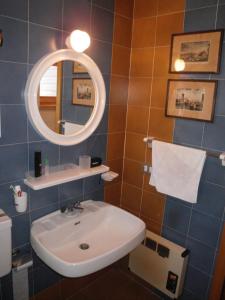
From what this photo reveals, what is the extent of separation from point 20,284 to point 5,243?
0.40m

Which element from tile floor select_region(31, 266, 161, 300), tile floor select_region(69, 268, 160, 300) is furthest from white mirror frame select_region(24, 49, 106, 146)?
tile floor select_region(69, 268, 160, 300)

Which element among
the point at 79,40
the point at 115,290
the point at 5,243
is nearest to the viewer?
the point at 5,243

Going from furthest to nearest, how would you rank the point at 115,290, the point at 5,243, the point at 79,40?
the point at 115,290, the point at 79,40, the point at 5,243

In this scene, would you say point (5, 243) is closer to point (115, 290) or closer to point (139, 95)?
point (115, 290)

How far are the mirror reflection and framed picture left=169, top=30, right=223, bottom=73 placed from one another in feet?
2.04

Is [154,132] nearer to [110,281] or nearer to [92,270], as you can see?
[92,270]

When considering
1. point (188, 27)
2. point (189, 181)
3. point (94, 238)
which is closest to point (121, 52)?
point (188, 27)

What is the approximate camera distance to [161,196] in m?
1.99

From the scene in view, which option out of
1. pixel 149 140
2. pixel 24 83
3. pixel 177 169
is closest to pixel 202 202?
pixel 177 169

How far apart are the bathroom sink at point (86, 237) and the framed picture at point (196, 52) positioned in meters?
1.10

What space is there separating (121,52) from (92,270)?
152cm

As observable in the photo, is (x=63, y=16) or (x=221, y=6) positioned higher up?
(x=221, y=6)

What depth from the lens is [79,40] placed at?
1.53 meters

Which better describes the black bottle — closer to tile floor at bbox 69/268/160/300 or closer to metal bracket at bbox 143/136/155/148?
metal bracket at bbox 143/136/155/148
